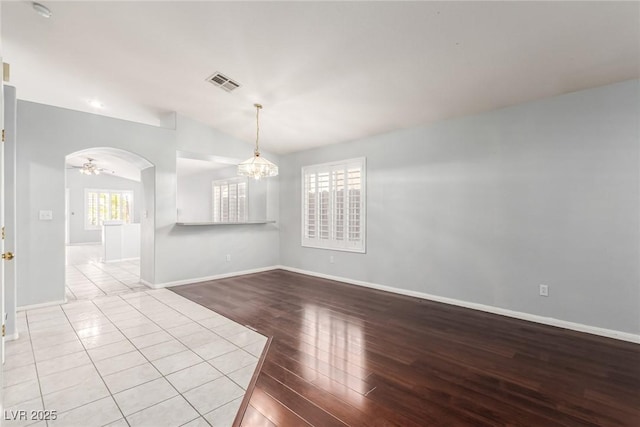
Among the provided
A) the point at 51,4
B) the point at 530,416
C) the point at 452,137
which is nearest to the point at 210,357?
the point at 530,416

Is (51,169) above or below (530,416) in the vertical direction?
above

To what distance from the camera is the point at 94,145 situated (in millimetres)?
4391

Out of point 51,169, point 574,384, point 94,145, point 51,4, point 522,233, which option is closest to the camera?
point 574,384

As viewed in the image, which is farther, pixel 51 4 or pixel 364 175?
pixel 364 175

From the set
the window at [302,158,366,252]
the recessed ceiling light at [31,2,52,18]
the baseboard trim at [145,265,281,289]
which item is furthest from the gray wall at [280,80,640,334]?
the recessed ceiling light at [31,2,52,18]

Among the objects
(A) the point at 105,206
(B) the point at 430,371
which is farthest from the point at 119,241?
(B) the point at 430,371

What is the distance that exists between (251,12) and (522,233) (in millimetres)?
3755

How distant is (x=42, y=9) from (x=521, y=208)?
5.40 meters

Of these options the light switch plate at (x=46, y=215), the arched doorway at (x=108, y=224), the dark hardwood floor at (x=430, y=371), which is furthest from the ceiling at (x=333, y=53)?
the dark hardwood floor at (x=430, y=371)

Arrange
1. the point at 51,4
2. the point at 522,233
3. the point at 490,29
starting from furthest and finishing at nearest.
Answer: the point at 522,233, the point at 51,4, the point at 490,29

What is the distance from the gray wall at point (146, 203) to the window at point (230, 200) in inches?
56.5

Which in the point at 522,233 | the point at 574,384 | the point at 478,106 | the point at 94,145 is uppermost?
the point at 478,106

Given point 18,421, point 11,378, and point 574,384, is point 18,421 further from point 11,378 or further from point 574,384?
point 574,384

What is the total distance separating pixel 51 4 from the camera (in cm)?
277
